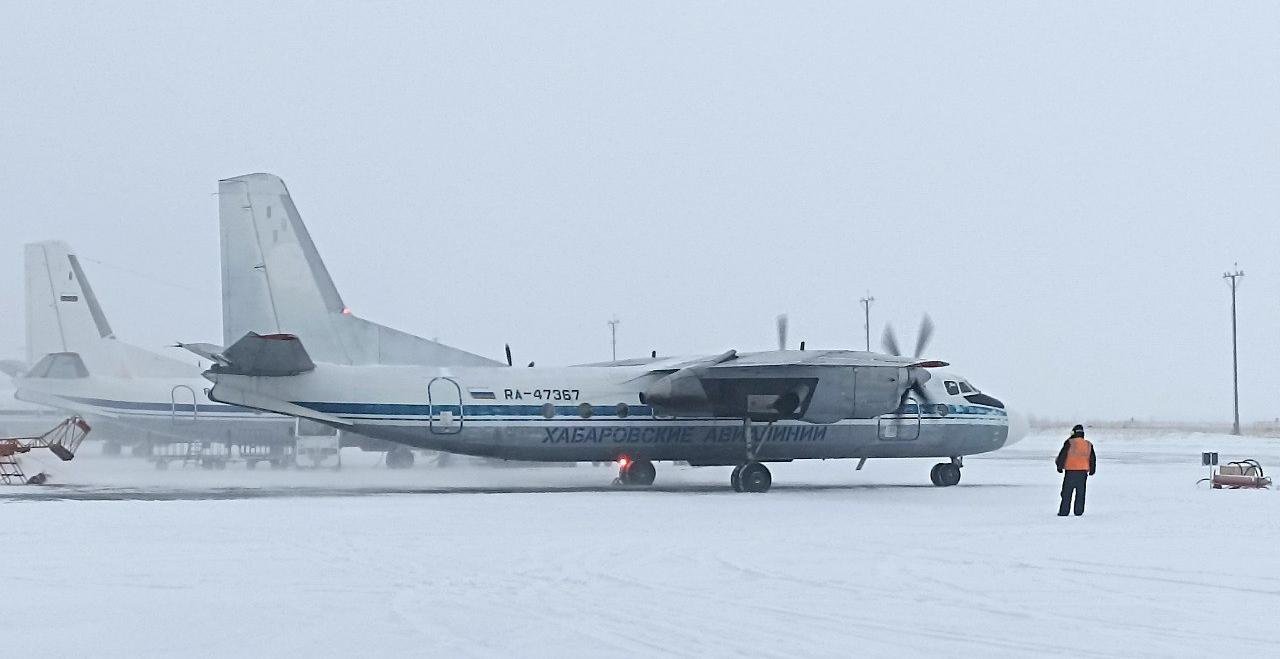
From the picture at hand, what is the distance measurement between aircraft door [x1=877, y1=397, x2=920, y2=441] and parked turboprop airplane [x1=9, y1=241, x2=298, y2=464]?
16657 millimetres

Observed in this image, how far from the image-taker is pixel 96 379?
38.0m

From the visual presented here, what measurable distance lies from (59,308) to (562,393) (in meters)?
18.0

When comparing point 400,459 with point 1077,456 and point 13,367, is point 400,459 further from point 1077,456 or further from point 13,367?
point 1077,456

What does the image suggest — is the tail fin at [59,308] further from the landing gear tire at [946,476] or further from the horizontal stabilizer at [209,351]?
the landing gear tire at [946,476]

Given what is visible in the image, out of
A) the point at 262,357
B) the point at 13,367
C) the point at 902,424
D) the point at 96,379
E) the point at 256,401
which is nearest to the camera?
the point at 262,357

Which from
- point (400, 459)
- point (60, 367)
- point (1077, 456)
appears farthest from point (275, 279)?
point (400, 459)

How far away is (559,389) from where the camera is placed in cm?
2761

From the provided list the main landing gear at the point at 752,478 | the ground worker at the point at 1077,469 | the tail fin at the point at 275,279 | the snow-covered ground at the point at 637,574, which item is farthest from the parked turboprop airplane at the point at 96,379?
the ground worker at the point at 1077,469

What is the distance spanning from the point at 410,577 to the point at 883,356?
16306 millimetres

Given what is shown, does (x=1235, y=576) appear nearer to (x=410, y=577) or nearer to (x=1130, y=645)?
(x=1130, y=645)

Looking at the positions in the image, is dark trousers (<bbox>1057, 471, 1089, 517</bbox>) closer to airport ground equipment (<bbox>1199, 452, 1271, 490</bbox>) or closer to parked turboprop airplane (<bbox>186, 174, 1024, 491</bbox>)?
parked turboprop airplane (<bbox>186, 174, 1024, 491</bbox>)

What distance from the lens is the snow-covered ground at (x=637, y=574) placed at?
981 cm

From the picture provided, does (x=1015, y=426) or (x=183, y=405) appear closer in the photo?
(x=1015, y=426)

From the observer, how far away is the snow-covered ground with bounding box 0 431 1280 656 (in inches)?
386
